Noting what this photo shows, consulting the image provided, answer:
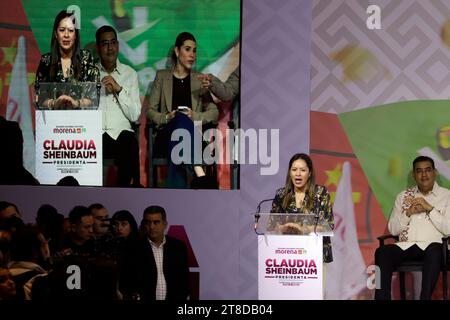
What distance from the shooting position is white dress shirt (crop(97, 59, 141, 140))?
853 cm

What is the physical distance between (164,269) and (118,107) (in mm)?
1549

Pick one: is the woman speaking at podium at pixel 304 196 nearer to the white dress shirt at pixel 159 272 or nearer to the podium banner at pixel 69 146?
the white dress shirt at pixel 159 272

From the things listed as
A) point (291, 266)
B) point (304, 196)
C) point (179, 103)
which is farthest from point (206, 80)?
point (291, 266)

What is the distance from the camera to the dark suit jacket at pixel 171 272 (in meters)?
7.70

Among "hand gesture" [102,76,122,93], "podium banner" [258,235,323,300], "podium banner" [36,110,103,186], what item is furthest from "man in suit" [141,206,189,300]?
"hand gesture" [102,76,122,93]

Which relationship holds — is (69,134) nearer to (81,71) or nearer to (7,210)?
(81,71)

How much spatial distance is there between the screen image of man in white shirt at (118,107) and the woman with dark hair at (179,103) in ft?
0.60

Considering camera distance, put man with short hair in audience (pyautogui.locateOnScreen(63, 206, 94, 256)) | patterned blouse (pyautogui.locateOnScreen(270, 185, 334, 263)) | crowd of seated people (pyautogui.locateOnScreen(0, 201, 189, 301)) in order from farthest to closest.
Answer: man with short hair in audience (pyautogui.locateOnScreen(63, 206, 94, 256)) < patterned blouse (pyautogui.locateOnScreen(270, 185, 334, 263)) < crowd of seated people (pyautogui.locateOnScreen(0, 201, 189, 301))

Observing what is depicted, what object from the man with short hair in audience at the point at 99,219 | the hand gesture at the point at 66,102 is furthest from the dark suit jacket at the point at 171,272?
the hand gesture at the point at 66,102

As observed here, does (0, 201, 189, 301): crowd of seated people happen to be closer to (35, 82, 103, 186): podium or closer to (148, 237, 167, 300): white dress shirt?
(148, 237, 167, 300): white dress shirt

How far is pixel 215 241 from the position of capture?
8.50 metres

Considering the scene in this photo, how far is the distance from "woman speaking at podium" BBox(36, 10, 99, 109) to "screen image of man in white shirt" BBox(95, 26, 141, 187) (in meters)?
0.14
